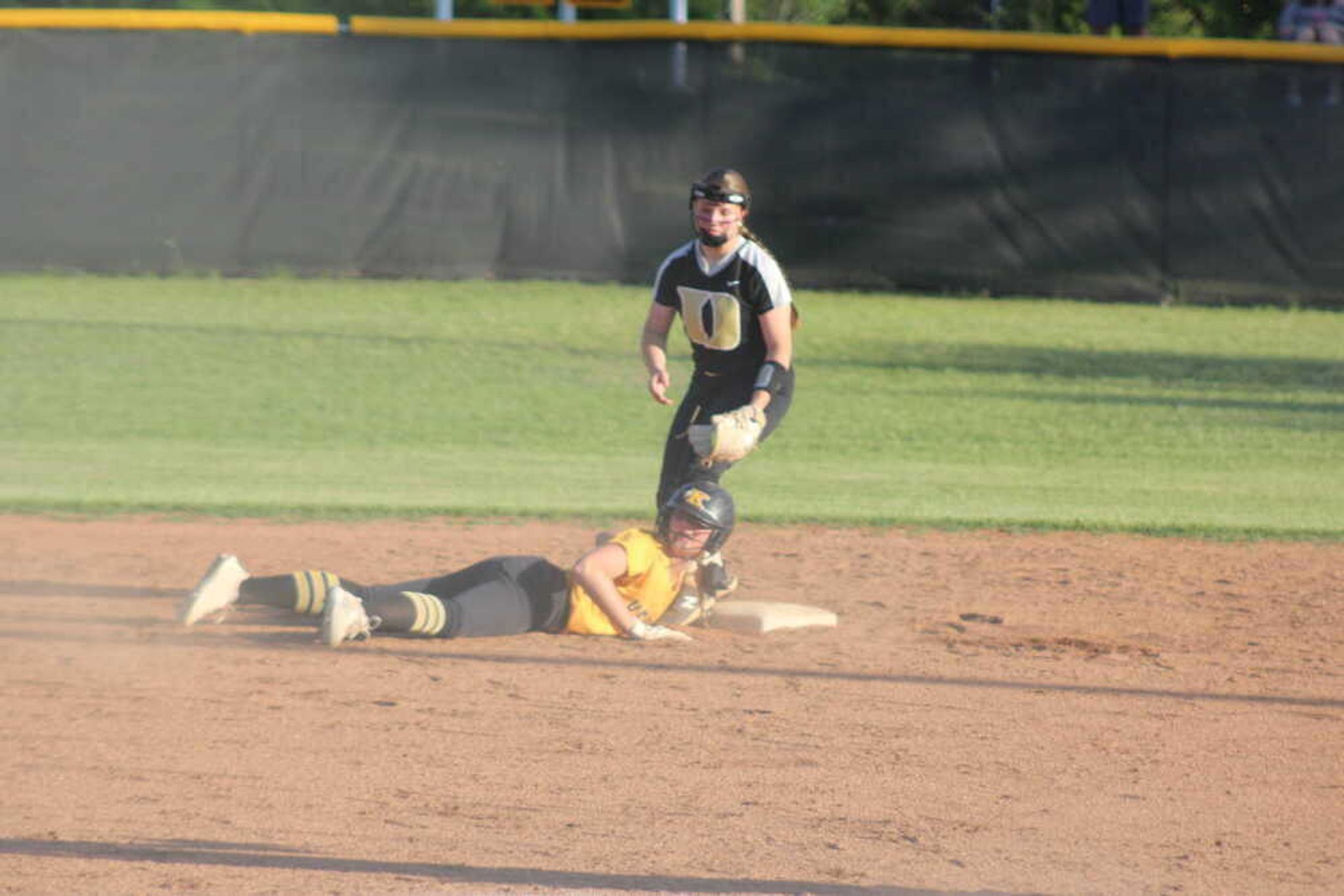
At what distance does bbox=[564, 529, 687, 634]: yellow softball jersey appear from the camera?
7.28 metres

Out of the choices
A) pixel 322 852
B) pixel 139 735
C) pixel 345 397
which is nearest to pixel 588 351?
pixel 345 397

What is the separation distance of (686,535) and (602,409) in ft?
21.4

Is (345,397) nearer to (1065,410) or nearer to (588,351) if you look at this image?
(588,351)

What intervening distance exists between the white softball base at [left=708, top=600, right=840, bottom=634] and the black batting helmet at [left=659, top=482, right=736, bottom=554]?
0.42 meters

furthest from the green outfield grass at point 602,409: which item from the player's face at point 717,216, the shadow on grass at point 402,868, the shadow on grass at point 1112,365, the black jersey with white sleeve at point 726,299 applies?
the shadow on grass at point 402,868

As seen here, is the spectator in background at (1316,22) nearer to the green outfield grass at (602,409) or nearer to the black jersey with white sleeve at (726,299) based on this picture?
the green outfield grass at (602,409)

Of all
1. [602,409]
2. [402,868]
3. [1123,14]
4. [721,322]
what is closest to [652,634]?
[721,322]

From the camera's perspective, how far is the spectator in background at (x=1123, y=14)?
63.5 feet

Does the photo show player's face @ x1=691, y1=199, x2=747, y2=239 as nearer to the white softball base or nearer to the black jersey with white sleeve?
the black jersey with white sleeve

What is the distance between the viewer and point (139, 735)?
18.9 feet

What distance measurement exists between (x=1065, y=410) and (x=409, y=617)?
788 centimetres

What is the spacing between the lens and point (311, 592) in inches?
278

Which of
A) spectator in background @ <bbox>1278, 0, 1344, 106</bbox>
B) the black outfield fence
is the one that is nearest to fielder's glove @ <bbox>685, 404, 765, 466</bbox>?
the black outfield fence

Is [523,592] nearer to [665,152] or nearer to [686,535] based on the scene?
[686,535]
